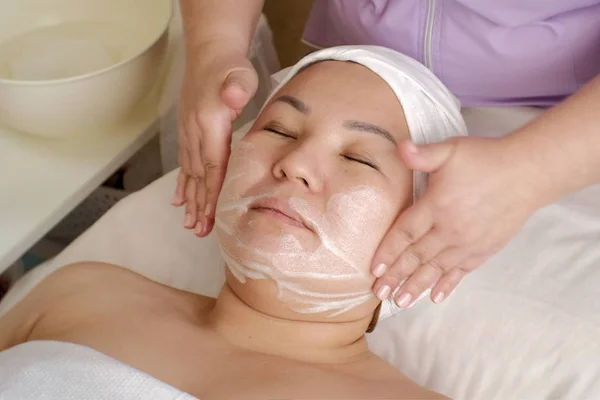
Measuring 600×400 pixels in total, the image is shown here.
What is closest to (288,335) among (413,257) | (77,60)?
(413,257)

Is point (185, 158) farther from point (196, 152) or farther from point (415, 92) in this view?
point (415, 92)

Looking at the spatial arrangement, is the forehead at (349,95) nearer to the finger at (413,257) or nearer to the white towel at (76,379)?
the finger at (413,257)

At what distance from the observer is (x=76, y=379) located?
2.53 feet

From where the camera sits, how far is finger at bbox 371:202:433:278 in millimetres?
795

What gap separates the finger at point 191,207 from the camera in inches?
42.3

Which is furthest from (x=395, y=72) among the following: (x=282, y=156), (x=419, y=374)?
(x=419, y=374)

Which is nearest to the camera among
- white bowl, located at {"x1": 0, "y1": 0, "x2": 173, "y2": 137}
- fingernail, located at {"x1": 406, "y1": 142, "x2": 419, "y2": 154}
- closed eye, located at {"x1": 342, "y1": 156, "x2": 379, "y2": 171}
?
fingernail, located at {"x1": 406, "y1": 142, "x2": 419, "y2": 154}

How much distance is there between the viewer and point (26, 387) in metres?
0.77

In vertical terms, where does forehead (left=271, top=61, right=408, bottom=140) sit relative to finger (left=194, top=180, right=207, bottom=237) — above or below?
above

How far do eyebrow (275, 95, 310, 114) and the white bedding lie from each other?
371 millimetres

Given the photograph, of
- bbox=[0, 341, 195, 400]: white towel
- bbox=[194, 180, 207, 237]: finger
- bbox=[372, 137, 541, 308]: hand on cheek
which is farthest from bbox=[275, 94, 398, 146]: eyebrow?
bbox=[0, 341, 195, 400]: white towel

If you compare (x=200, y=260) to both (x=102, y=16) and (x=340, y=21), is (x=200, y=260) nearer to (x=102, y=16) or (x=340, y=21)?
(x=340, y=21)

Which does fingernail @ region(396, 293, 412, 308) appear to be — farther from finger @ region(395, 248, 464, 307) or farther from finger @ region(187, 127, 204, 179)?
finger @ region(187, 127, 204, 179)

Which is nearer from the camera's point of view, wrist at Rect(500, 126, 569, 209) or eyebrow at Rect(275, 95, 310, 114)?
wrist at Rect(500, 126, 569, 209)
